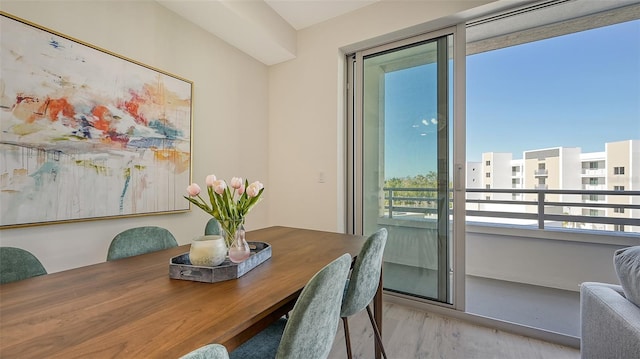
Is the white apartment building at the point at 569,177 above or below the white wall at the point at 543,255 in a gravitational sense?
above

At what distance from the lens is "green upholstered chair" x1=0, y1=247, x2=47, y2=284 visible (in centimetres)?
102

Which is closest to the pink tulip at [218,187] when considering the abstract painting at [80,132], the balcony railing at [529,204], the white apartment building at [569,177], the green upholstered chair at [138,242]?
the green upholstered chair at [138,242]

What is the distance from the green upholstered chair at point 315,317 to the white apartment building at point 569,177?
11.3ft

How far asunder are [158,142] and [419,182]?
7.09ft

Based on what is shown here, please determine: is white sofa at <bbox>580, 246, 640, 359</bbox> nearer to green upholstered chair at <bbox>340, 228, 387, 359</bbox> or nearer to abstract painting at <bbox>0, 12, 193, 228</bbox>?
green upholstered chair at <bbox>340, 228, 387, 359</bbox>

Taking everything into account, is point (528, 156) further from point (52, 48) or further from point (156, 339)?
point (52, 48)

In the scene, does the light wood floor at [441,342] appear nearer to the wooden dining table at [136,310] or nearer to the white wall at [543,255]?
the wooden dining table at [136,310]

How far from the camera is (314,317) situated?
73cm

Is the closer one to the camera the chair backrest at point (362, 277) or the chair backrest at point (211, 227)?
the chair backrest at point (362, 277)

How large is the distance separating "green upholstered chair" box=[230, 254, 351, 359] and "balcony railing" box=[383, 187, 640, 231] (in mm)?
1704

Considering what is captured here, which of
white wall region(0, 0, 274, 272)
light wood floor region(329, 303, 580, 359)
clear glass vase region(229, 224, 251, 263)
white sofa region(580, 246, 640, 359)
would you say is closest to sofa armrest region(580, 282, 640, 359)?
white sofa region(580, 246, 640, 359)

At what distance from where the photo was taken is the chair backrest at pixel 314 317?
70 centimetres

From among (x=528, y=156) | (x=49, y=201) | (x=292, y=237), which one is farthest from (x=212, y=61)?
(x=528, y=156)

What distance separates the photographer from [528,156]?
3.23m
